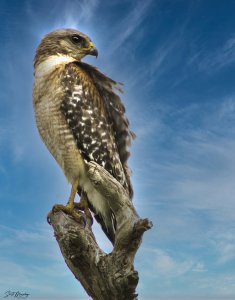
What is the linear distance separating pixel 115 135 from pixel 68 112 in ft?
3.89

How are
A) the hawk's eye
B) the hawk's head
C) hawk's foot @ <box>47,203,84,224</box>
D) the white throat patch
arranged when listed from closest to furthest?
1. hawk's foot @ <box>47,203,84,224</box>
2. the white throat patch
3. the hawk's head
4. the hawk's eye

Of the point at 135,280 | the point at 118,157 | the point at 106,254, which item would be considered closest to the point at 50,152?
the point at 118,157

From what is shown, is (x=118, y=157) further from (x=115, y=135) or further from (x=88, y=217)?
(x=88, y=217)

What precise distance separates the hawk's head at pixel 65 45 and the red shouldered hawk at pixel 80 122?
2cm

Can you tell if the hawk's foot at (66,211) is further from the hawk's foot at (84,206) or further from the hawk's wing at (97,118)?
the hawk's wing at (97,118)

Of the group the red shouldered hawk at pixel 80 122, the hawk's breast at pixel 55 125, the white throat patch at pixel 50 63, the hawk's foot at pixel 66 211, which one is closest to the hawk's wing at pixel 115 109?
the red shouldered hawk at pixel 80 122

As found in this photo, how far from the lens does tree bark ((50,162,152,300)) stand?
6258mm

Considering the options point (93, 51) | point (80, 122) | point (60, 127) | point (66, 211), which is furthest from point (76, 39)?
point (66, 211)

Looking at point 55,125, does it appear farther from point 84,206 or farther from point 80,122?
point 84,206

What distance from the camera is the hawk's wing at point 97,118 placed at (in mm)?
7742

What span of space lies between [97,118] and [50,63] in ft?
4.85

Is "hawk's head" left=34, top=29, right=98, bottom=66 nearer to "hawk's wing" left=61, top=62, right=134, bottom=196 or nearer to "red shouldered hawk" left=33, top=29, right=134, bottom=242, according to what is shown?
"red shouldered hawk" left=33, top=29, right=134, bottom=242

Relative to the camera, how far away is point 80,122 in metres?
7.79

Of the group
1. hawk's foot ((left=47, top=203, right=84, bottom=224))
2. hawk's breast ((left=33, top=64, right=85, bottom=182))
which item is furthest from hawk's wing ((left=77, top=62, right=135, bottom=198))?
A: hawk's foot ((left=47, top=203, right=84, bottom=224))
